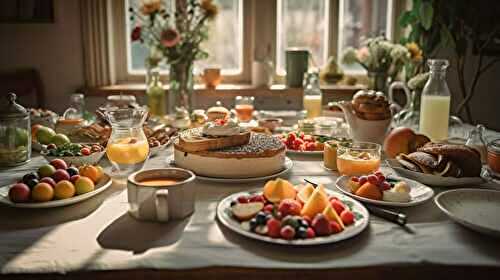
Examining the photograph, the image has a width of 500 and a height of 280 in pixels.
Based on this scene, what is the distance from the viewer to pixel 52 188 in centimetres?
112

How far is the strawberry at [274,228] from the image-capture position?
93 cm

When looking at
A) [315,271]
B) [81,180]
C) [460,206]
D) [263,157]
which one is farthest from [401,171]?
[81,180]

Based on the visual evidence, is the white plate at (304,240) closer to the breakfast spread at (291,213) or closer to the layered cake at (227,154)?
the breakfast spread at (291,213)

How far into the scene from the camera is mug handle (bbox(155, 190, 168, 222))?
39.9 inches

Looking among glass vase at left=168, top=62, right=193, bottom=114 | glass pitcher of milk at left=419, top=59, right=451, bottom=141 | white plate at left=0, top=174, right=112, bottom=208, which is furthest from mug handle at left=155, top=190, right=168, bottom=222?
glass vase at left=168, top=62, right=193, bottom=114

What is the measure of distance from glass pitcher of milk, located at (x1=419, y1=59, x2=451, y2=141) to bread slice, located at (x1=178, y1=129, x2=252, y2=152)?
796mm

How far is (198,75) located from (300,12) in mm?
832

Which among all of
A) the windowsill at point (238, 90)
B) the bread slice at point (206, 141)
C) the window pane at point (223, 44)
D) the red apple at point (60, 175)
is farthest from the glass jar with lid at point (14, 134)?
the window pane at point (223, 44)

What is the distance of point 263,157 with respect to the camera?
1339 millimetres

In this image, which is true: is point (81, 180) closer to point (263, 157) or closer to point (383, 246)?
point (263, 157)

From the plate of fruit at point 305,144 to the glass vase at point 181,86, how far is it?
2.59 feet

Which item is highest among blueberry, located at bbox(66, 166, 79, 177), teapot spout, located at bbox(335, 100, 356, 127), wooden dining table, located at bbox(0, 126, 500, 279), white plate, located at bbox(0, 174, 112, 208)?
teapot spout, located at bbox(335, 100, 356, 127)

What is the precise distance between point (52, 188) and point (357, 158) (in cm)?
81

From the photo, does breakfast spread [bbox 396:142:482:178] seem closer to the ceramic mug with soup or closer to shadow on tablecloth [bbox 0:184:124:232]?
the ceramic mug with soup
